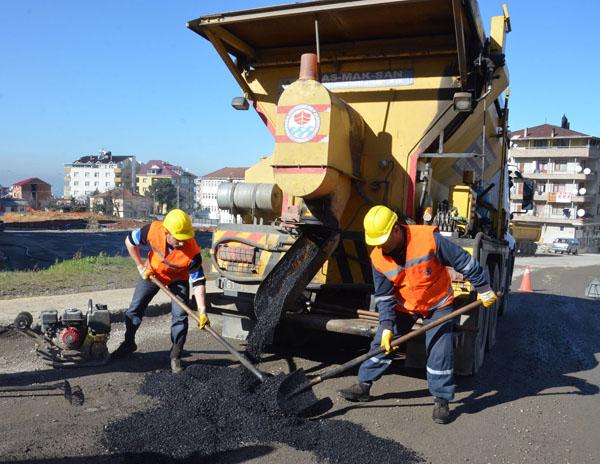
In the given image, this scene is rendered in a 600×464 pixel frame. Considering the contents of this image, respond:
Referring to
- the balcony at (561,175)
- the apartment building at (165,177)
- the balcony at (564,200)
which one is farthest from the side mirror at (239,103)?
the apartment building at (165,177)

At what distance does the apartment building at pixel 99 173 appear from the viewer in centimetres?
9100

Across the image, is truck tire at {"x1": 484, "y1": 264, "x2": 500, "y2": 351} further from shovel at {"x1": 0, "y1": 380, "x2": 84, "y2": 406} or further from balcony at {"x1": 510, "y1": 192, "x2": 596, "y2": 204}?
balcony at {"x1": 510, "y1": 192, "x2": 596, "y2": 204}

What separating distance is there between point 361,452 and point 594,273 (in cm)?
2027

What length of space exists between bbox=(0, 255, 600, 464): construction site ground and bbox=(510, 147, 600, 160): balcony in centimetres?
5521

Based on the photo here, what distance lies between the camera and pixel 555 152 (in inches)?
2355

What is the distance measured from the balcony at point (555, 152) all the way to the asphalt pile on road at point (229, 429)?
57491 mm

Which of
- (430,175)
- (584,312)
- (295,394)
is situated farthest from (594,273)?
(295,394)

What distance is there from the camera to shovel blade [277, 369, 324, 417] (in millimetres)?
3947

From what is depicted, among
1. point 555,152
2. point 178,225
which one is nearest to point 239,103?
point 178,225

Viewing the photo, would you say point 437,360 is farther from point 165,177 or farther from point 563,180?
point 165,177

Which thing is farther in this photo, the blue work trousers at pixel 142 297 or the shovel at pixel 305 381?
the blue work trousers at pixel 142 297

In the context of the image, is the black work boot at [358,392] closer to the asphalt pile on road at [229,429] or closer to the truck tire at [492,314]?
the asphalt pile on road at [229,429]

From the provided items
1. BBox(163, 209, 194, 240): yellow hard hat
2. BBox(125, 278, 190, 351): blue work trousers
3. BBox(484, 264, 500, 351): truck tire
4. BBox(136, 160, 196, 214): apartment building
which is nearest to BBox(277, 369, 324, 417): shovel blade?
BBox(125, 278, 190, 351): blue work trousers

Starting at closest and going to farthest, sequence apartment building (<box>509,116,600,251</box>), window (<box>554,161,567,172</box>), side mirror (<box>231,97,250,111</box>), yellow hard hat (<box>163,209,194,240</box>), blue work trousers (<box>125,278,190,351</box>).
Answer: yellow hard hat (<box>163,209,194,240</box>)
blue work trousers (<box>125,278,190,351</box>)
side mirror (<box>231,97,250,111</box>)
apartment building (<box>509,116,600,251</box>)
window (<box>554,161,567,172</box>)
